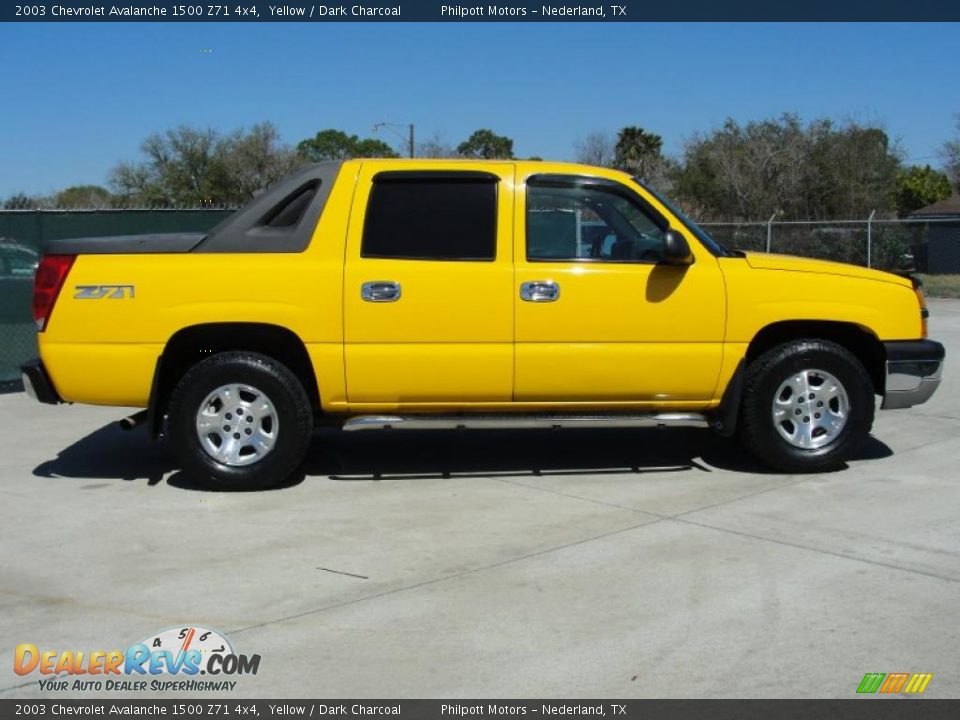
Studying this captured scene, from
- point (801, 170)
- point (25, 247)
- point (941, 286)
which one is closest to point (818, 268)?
point (25, 247)

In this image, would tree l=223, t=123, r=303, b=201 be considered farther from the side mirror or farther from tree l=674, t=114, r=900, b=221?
the side mirror

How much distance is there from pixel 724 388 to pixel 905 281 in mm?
1454

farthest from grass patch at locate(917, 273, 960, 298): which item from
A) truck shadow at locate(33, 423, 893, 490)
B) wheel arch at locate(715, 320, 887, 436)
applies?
wheel arch at locate(715, 320, 887, 436)

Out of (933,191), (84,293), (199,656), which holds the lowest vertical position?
(199,656)

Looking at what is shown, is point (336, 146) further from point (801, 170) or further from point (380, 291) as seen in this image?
point (380, 291)

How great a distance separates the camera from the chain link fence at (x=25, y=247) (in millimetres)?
11273

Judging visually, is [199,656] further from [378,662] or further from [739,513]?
[739,513]

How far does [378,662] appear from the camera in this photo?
14.2 feet

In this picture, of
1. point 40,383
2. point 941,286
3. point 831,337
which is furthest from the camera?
point 941,286

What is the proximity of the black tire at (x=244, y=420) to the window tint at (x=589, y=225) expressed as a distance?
1729 millimetres

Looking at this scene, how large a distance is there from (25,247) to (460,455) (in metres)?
5.94

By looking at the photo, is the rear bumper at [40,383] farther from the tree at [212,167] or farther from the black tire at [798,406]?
the tree at [212,167]

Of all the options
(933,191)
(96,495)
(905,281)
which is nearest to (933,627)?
(905,281)

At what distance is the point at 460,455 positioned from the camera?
794cm
